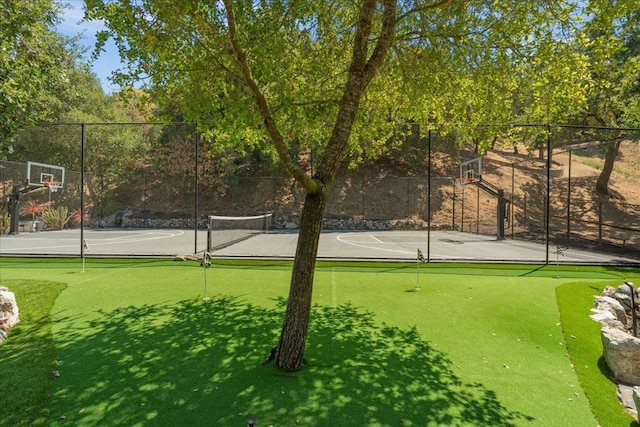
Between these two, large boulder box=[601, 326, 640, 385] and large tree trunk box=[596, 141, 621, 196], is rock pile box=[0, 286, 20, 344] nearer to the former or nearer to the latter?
large boulder box=[601, 326, 640, 385]

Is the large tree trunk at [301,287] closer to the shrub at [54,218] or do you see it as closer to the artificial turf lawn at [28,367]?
the artificial turf lawn at [28,367]

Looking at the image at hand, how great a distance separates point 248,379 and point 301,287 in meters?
0.93

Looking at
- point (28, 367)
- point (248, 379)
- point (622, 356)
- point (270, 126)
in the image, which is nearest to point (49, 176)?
point (28, 367)

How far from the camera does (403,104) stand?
6234 millimetres

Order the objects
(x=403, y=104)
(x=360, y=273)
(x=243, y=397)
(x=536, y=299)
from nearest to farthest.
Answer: (x=243, y=397)
(x=536, y=299)
(x=403, y=104)
(x=360, y=273)

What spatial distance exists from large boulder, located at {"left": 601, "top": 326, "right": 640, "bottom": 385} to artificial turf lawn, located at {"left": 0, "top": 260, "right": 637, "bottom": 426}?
1.39 feet

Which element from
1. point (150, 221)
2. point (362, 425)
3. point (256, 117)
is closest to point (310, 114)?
point (256, 117)

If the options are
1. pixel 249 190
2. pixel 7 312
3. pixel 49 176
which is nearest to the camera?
pixel 7 312

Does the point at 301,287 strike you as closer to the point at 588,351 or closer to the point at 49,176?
the point at 588,351

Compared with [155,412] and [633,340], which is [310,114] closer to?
[155,412]

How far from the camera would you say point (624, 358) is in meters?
3.60

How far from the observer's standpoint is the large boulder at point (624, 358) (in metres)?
3.52

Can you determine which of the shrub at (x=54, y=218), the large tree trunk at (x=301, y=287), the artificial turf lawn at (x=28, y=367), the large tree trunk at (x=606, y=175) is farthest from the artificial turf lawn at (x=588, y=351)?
the shrub at (x=54, y=218)

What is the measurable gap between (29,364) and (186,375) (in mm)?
1545
